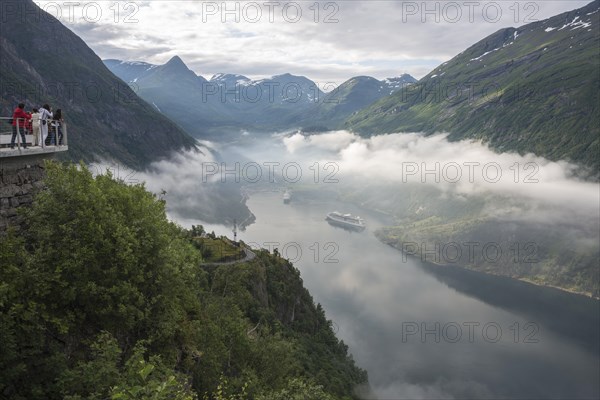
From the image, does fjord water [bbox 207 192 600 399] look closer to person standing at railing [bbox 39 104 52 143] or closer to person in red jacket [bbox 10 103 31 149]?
person standing at railing [bbox 39 104 52 143]

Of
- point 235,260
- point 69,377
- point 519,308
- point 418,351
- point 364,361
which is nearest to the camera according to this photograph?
point 69,377

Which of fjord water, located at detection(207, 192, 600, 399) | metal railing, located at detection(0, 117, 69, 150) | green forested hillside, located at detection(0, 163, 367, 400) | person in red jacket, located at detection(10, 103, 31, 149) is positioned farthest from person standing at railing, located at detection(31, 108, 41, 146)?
fjord water, located at detection(207, 192, 600, 399)

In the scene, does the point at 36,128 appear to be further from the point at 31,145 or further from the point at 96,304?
the point at 96,304

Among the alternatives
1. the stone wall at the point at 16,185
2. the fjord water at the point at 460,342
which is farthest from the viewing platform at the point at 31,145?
the fjord water at the point at 460,342

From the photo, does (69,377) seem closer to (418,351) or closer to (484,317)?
(418,351)

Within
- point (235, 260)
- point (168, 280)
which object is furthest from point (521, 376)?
point (168, 280)

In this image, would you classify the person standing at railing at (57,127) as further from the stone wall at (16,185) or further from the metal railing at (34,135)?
the stone wall at (16,185)

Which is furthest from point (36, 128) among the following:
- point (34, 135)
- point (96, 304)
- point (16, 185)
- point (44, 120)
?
point (96, 304)
